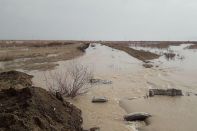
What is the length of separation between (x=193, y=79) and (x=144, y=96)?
7.66 m

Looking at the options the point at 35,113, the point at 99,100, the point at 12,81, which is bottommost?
the point at 99,100

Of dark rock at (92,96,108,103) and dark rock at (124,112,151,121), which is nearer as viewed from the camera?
dark rock at (124,112,151,121)

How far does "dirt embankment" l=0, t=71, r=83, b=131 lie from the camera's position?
298 inches

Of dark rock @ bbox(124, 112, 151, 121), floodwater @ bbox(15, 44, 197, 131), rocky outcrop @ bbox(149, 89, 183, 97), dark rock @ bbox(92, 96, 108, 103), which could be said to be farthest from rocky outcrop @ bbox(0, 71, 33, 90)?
rocky outcrop @ bbox(149, 89, 183, 97)

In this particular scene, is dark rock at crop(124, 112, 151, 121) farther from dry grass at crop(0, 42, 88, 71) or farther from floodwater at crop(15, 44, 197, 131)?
dry grass at crop(0, 42, 88, 71)

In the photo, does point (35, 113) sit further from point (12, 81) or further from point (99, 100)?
point (12, 81)

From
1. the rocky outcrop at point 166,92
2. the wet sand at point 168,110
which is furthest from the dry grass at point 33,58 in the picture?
the wet sand at point 168,110

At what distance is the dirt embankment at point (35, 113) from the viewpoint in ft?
24.8

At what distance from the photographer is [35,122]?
7965mm

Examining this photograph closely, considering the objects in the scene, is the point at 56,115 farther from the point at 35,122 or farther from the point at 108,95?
the point at 108,95

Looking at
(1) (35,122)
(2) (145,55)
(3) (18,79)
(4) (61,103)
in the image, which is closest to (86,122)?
(4) (61,103)

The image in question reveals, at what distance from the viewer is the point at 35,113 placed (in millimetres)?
8445

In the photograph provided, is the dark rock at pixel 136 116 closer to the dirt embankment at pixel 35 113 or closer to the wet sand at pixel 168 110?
the wet sand at pixel 168 110

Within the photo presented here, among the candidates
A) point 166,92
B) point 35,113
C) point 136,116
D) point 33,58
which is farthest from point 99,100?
point 33,58
